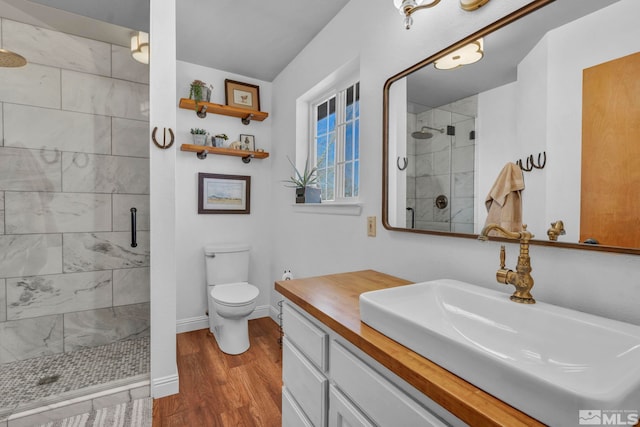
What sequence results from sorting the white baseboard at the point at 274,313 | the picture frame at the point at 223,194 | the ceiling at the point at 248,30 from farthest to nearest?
the white baseboard at the point at 274,313, the picture frame at the point at 223,194, the ceiling at the point at 248,30

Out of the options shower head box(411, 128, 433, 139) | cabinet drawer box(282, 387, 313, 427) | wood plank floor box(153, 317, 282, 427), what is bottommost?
wood plank floor box(153, 317, 282, 427)

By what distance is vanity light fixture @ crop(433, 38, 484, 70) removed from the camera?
112cm

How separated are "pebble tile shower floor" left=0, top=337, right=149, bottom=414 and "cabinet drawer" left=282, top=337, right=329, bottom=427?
1289 mm

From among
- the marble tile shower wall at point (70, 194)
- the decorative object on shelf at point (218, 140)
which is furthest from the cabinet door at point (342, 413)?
the decorative object on shelf at point (218, 140)

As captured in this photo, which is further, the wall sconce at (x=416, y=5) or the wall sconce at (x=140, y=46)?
the wall sconce at (x=140, y=46)

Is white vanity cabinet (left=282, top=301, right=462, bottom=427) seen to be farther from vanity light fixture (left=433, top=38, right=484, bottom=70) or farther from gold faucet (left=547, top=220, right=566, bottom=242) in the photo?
vanity light fixture (left=433, top=38, right=484, bottom=70)

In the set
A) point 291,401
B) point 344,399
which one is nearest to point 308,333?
point 344,399

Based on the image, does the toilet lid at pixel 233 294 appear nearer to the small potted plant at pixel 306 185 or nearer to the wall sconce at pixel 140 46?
the small potted plant at pixel 306 185

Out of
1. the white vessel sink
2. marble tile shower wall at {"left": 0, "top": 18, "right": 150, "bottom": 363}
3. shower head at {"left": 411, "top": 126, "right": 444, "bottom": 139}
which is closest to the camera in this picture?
the white vessel sink

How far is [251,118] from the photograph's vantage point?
288 centimetres

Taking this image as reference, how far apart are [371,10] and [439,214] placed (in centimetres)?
123

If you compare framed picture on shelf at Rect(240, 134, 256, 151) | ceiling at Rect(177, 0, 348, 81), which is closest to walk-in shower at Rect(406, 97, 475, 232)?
ceiling at Rect(177, 0, 348, 81)

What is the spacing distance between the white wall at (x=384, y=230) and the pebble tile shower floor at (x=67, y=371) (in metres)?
1.26

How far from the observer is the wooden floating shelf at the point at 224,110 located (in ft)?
8.32
